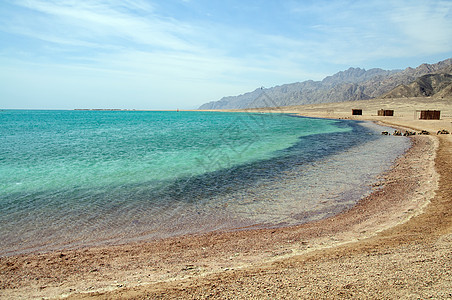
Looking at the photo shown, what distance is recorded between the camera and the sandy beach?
4.28 metres

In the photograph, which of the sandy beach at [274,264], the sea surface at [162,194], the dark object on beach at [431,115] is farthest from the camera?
the dark object on beach at [431,115]

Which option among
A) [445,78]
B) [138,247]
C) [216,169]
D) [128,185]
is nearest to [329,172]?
[216,169]

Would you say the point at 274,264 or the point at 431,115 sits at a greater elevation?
the point at 431,115

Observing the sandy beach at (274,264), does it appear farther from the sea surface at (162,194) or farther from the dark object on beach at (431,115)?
the dark object on beach at (431,115)

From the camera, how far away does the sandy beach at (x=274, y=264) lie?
4.28 m

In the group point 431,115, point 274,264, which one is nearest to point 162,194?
point 274,264

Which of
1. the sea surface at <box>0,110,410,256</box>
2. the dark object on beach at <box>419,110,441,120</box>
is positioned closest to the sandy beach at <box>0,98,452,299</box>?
the sea surface at <box>0,110,410,256</box>

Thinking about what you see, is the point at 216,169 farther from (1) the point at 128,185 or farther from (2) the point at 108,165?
(2) the point at 108,165

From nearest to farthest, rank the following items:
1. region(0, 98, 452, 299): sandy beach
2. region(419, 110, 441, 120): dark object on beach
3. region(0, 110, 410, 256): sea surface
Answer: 1. region(0, 98, 452, 299): sandy beach
2. region(0, 110, 410, 256): sea surface
3. region(419, 110, 441, 120): dark object on beach

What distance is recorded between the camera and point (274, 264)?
5.46m

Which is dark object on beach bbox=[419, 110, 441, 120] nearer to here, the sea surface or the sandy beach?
the sea surface

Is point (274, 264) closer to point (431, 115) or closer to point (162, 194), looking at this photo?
point (162, 194)

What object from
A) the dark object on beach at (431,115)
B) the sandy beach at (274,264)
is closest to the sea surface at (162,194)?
the sandy beach at (274,264)

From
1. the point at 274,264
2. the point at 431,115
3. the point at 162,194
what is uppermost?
the point at 431,115
